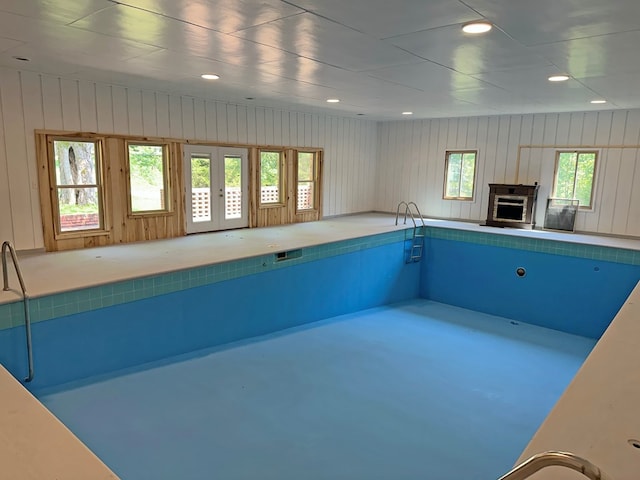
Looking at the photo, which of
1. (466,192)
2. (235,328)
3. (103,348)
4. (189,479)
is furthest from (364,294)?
(189,479)

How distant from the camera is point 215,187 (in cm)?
632

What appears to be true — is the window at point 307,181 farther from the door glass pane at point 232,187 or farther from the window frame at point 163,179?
the window frame at point 163,179

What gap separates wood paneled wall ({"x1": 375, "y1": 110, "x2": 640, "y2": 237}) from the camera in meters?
6.21

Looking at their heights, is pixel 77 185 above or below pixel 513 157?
below

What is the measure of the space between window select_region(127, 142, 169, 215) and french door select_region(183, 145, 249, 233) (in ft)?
1.04

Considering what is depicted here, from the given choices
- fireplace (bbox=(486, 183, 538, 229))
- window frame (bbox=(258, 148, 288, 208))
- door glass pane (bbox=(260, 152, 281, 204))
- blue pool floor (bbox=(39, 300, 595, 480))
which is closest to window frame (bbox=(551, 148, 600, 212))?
fireplace (bbox=(486, 183, 538, 229))

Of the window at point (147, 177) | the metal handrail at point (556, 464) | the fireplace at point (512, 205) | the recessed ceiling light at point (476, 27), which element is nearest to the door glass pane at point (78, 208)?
the window at point (147, 177)

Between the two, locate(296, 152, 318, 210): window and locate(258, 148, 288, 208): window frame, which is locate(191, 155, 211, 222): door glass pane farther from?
locate(296, 152, 318, 210): window

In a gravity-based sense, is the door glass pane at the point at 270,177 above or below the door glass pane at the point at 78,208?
above

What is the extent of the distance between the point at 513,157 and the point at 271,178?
405 centimetres

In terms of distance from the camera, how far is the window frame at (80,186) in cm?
470

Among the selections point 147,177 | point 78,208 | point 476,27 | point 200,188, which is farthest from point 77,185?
point 476,27

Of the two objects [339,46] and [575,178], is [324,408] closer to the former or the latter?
[339,46]

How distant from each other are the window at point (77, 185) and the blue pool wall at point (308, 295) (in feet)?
5.57
